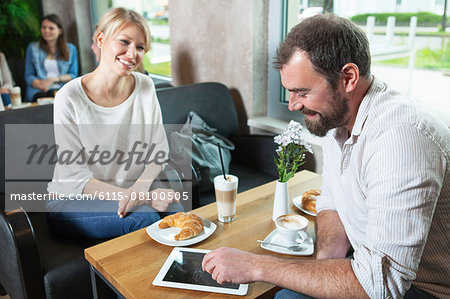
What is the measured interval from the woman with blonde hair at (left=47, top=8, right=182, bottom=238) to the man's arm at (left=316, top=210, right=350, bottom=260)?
2.12 feet

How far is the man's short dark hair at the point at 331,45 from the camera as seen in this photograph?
3.42 feet

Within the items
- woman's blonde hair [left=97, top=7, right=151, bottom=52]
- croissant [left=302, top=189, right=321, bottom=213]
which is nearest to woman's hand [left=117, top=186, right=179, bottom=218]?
croissant [left=302, top=189, right=321, bottom=213]

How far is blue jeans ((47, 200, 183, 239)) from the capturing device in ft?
5.05

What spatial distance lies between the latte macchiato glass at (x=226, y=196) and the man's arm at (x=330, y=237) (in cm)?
29

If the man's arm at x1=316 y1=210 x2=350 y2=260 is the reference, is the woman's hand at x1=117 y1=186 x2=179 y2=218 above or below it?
below

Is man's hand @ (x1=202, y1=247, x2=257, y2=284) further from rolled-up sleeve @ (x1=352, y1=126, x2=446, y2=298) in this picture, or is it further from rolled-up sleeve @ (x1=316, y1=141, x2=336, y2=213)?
rolled-up sleeve @ (x1=316, y1=141, x2=336, y2=213)

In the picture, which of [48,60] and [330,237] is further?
[48,60]

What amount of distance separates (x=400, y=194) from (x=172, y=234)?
704mm

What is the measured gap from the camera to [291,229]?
120cm

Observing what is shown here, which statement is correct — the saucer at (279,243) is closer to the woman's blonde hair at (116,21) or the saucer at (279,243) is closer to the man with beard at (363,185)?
the man with beard at (363,185)

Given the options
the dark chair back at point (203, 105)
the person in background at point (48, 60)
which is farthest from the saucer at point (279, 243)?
the person in background at point (48, 60)

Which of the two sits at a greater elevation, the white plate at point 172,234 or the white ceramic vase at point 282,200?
the white ceramic vase at point 282,200

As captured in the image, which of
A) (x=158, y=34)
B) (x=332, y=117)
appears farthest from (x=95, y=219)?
(x=158, y=34)

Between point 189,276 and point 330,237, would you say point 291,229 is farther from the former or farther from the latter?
point 189,276
